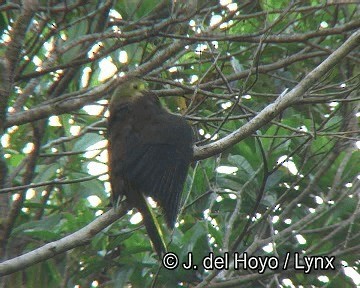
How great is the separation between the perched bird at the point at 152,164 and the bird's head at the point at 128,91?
19 centimetres

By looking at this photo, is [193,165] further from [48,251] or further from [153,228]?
[48,251]

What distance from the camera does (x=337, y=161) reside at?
4.38 m

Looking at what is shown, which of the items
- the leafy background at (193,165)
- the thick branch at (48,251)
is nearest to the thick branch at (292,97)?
the leafy background at (193,165)

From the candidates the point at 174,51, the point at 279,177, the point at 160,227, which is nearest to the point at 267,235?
the point at 279,177

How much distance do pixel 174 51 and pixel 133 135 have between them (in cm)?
51

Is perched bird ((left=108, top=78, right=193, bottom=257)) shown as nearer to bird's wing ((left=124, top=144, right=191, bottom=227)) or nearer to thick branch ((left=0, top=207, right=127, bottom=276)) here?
bird's wing ((left=124, top=144, right=191, bottom=227))

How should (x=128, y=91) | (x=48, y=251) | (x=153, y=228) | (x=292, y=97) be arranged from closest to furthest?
(x=48, y=251) → (x=292, y=97) → (x=153, y=228) → (x=128, y=91)

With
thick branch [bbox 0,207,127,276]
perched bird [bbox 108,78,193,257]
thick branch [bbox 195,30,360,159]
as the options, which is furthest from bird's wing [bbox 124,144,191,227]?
thick branch [bbox 0,207,127,276]

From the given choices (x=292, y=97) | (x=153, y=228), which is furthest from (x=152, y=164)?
(x=292, y=97)

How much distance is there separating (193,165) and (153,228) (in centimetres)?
75

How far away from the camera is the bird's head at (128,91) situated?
163 inches

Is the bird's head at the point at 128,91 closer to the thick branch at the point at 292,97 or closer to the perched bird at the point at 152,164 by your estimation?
the perched bird at the point at 152,164

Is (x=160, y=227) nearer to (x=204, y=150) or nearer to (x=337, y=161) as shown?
(x=204, y=150)

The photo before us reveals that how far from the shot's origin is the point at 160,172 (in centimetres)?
381
